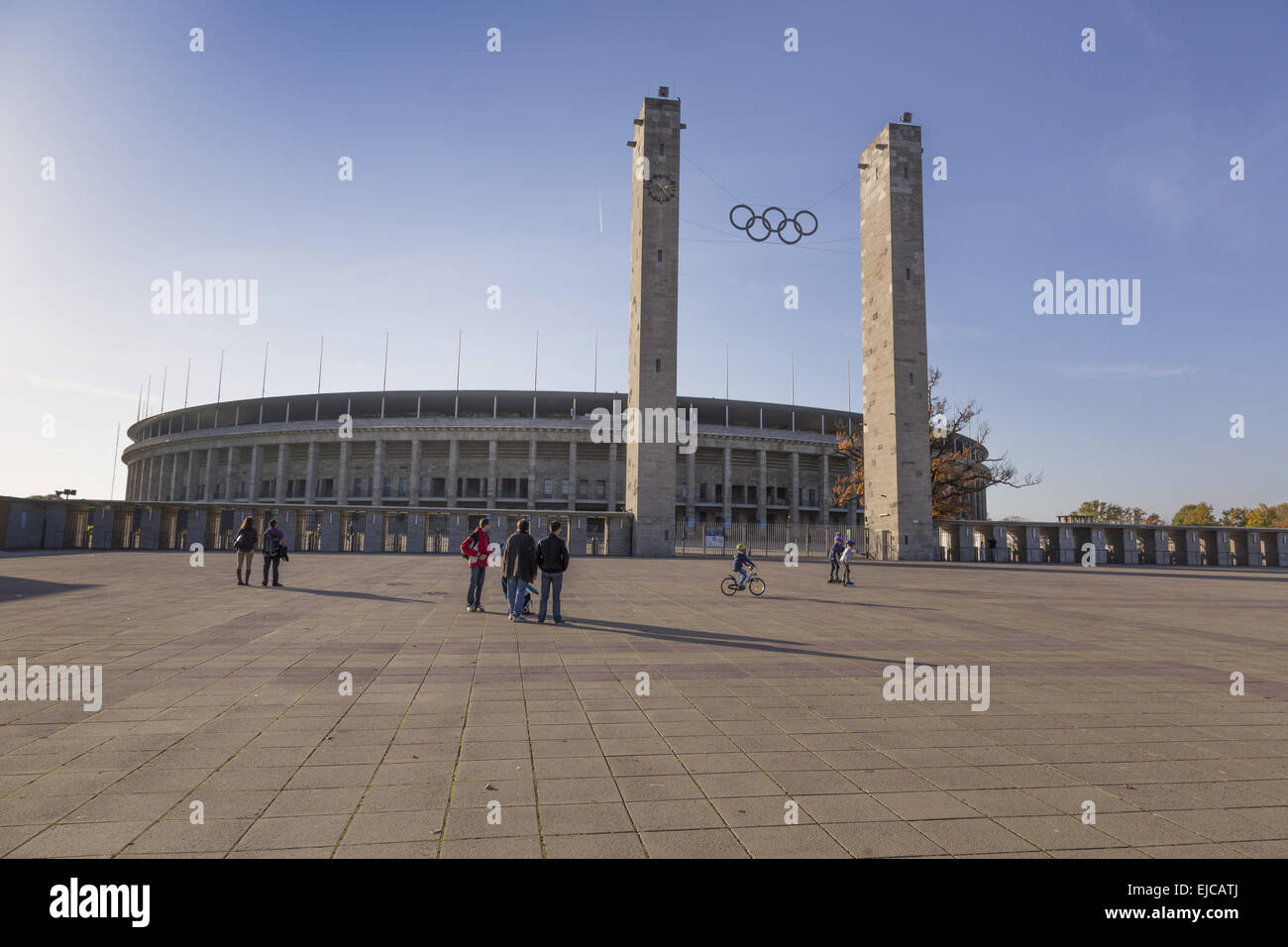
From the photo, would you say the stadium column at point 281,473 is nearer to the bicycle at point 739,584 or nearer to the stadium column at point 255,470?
the stadium column at point 255,470

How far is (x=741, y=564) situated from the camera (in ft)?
50.9

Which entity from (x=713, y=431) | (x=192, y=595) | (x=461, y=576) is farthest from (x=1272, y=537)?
(x=192, y=595)

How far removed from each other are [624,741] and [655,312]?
96.3 feet

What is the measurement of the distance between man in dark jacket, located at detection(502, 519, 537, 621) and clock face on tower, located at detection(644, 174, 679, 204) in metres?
26.2

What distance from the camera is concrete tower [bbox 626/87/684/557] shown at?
32312 mm

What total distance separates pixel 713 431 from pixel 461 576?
143 ft

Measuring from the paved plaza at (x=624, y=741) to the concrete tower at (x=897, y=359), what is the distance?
2396 centimetres

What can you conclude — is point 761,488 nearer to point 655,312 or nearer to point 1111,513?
point 655,312

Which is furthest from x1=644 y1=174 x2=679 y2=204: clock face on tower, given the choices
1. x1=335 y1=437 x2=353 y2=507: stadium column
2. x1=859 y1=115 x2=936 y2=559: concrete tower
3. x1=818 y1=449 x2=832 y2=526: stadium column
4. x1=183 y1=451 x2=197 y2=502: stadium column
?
x1=183 y1=451 x2=197 y2=502: stadium column

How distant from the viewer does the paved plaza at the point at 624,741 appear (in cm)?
335

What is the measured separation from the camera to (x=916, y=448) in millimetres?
34656

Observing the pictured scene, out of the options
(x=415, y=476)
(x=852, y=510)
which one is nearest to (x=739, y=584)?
(x=415, y=476)

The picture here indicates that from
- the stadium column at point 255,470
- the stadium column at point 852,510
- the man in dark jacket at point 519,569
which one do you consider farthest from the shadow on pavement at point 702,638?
the stadium column at point 255,470
